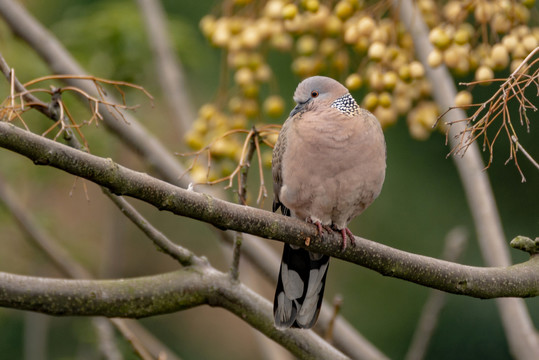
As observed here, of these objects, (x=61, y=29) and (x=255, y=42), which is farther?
(x=61, y=29)

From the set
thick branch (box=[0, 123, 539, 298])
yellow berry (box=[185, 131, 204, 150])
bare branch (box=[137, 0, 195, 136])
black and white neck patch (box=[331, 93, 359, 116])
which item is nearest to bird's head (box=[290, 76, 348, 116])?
black and white neck patch (box=[331, 93, 359, 116])

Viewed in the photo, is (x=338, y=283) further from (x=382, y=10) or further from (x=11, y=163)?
(x=382, y=10)

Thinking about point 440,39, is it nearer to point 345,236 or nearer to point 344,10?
point 344,10

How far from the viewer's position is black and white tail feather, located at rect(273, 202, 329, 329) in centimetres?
253

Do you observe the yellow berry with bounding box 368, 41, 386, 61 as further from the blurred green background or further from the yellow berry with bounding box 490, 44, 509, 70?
the blurred green background

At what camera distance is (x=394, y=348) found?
5.50 metres

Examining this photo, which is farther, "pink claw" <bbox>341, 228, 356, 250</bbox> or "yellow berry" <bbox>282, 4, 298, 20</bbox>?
"yellow berry" <bbox>282, 4, 298, 20</bbox>

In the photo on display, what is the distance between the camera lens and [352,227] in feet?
19.4

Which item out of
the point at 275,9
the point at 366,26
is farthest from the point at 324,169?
the point at 275,9

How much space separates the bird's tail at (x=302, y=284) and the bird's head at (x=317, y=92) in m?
0.51

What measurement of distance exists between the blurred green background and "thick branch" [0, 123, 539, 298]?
234 centimetres

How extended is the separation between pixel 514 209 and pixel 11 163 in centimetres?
342

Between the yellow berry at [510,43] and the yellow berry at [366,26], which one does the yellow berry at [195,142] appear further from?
the yellow berry at [510,43]

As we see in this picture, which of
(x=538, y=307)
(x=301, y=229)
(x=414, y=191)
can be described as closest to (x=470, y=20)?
(x=414, y=191)
